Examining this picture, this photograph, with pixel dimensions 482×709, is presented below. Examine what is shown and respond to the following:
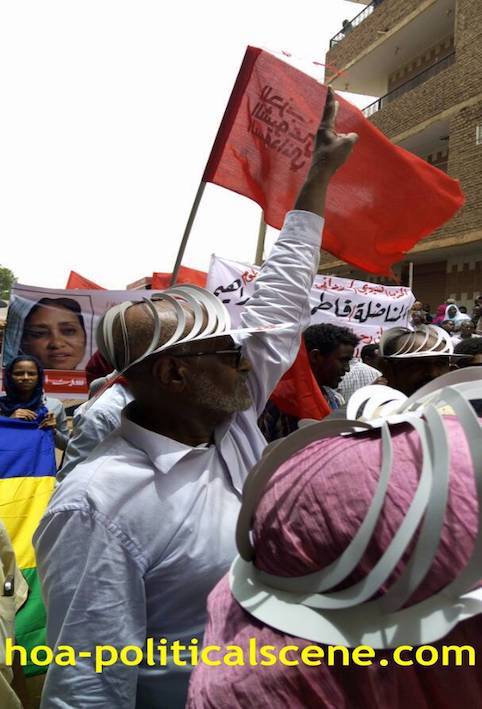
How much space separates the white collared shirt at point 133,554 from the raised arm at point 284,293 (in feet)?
1.25

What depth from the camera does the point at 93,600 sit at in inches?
47.2

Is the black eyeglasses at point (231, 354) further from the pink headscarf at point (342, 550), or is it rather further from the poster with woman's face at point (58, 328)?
the poster with woman's face at point (58, 328)

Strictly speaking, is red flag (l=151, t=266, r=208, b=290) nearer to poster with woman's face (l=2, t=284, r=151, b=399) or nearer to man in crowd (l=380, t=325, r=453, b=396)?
poster with woman's face (l=2, t=284, r=151, b=399)

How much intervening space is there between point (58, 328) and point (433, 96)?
1544 cm

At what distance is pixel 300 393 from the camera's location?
3490 mm

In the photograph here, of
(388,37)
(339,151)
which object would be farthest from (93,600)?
(388,37)

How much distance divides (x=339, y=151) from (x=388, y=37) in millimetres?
20944

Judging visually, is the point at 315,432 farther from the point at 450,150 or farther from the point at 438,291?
the point at 438,291

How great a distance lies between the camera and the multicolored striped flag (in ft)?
7.86

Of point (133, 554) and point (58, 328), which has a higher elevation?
point (58, 328)

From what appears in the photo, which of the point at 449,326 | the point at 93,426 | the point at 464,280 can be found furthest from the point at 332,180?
the point at 464,280

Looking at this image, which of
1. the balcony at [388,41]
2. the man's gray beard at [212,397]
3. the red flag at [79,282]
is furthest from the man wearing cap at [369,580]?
the balcony at [388,41]

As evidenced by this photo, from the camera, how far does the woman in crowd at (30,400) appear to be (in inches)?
164

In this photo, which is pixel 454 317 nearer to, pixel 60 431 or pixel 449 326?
pixel 449 326
